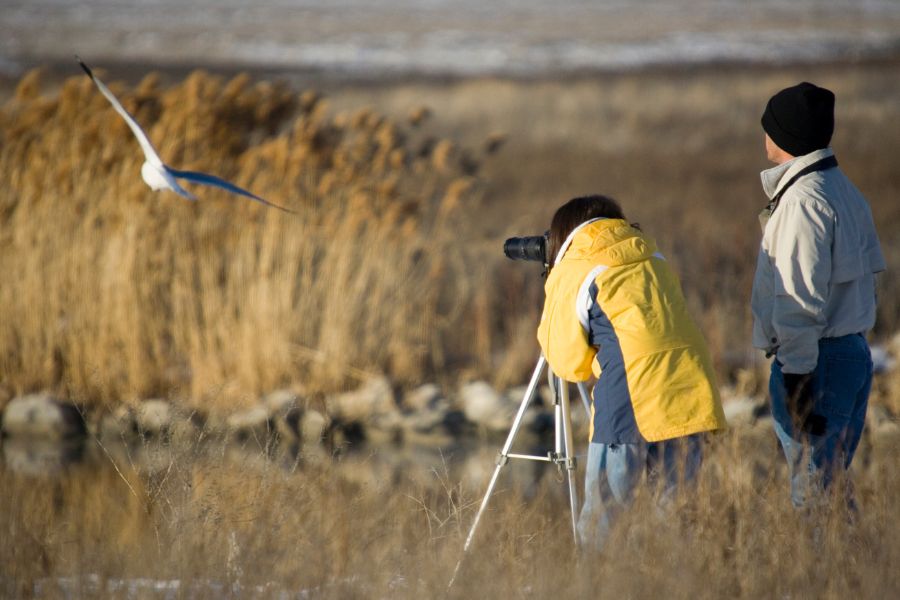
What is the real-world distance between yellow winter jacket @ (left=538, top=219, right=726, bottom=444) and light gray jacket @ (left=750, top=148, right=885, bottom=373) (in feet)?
0.77

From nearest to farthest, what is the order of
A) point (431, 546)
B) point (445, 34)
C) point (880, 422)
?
point (431, 546) < point (880, 422) < point (445, 34)

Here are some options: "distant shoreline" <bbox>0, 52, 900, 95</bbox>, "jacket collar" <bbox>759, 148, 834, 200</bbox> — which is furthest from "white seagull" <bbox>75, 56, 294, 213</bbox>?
"distant shoreline" <bbox>0, 52, 900, 95</bbox>

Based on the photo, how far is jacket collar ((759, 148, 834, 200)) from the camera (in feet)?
10.6

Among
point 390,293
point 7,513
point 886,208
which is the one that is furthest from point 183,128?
point 886,208

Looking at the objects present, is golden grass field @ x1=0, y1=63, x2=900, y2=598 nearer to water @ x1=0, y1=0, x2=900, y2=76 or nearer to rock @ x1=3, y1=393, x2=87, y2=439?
rock @ x1=3, y1=393, x2=87, y2=439

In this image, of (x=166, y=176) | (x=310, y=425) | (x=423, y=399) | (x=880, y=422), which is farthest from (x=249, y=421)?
(x=880, y=422)

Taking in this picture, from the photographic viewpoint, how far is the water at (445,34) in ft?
113

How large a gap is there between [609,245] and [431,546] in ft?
3.41

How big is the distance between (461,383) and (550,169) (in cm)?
1285

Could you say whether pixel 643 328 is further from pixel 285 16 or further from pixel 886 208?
pixel 285 16

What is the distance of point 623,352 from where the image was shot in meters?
3.11

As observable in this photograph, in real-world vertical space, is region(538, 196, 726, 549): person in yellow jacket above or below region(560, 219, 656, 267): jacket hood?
below

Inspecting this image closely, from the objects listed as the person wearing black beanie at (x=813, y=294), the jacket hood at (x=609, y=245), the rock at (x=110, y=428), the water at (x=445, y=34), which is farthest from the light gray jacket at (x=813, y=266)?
the water at (x=445, y=34)

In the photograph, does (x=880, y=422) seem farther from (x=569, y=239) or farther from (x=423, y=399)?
(x=569, y=239)
